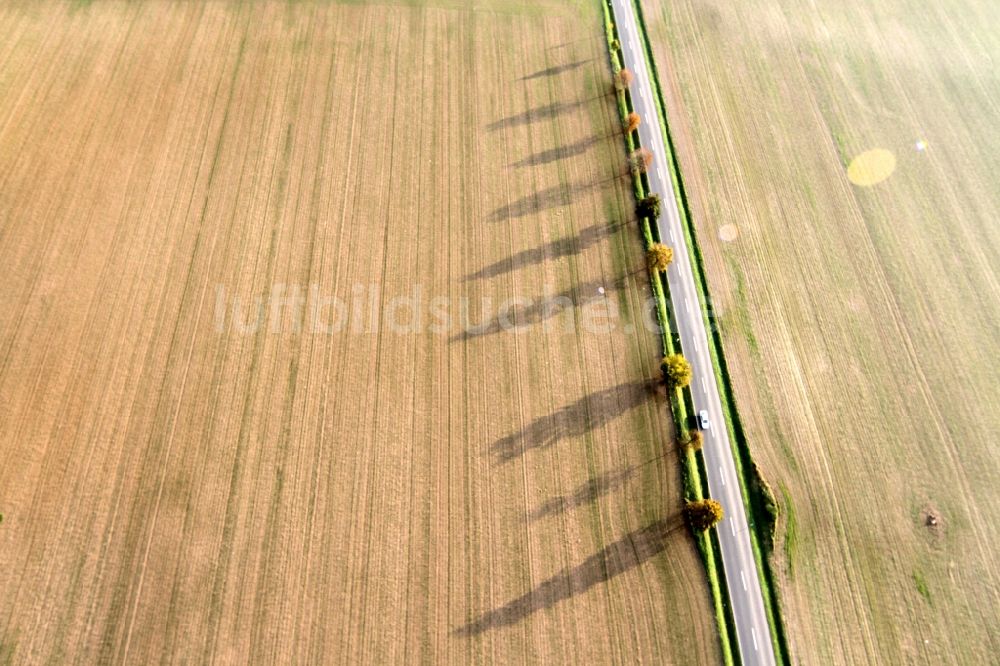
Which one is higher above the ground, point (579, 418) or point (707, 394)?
point (707, 394)

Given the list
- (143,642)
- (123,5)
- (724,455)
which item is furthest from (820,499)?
(123,5)

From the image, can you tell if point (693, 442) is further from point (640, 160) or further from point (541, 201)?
point (640, 160)

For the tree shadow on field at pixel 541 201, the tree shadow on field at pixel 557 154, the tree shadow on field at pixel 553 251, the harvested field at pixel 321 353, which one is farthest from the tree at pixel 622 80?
the tree shadow on field at pixel 553 251

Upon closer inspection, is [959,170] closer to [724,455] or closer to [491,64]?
[724,455]

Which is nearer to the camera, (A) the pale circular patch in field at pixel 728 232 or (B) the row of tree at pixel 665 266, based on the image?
(B) the row of tree at pixel 665 266

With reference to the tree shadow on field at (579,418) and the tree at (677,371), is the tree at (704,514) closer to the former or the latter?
the tree shadow on field at (579,418)

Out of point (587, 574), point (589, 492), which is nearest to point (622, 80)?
point (589, 492)

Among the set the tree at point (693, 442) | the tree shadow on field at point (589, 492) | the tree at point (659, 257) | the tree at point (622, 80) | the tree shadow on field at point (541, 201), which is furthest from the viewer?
the tree at point (622, 80)
